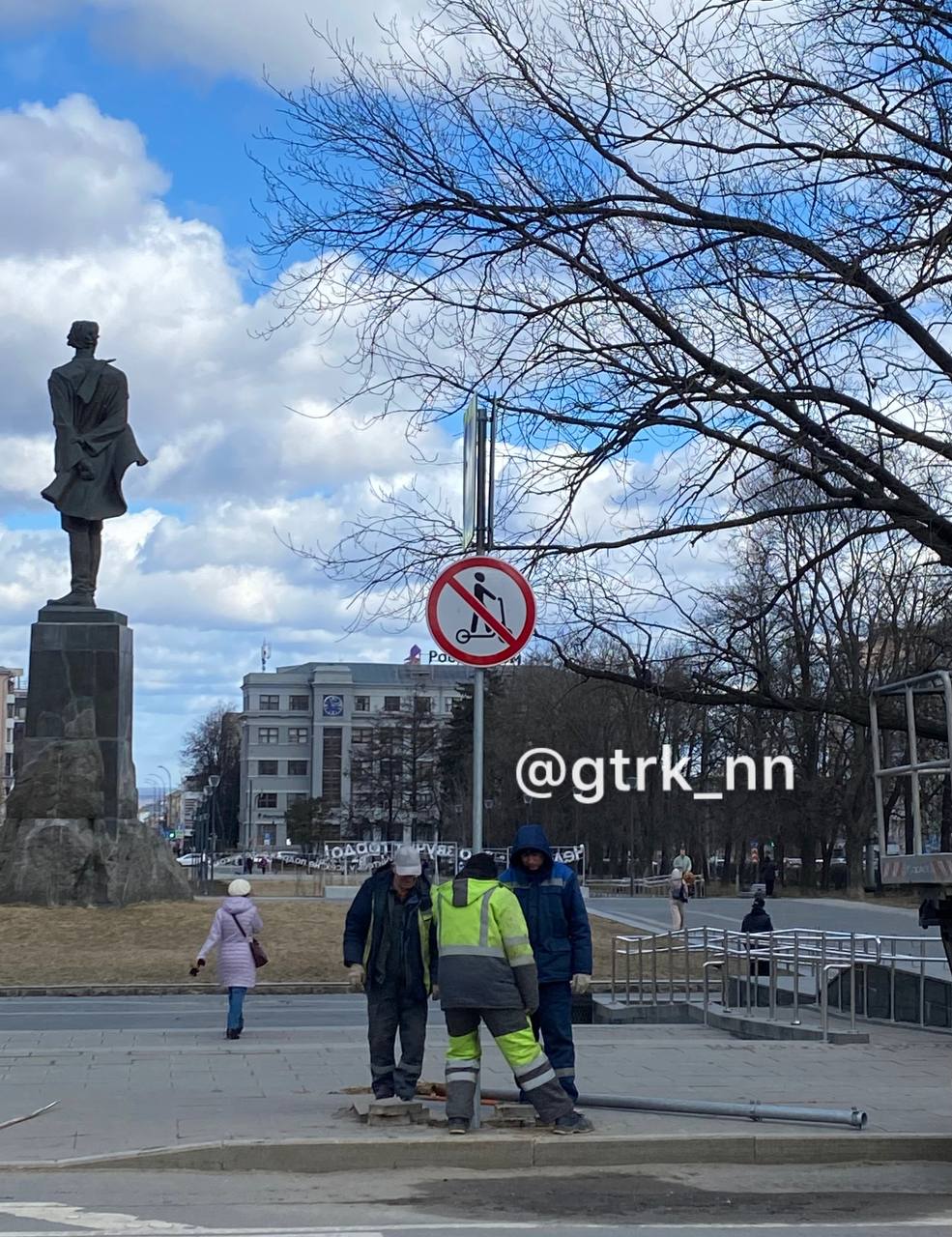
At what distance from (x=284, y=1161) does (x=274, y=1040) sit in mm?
6585

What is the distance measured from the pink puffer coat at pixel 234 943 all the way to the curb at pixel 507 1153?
713 centimetres

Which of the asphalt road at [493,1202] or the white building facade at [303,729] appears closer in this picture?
the asphalt road at [493,1202]

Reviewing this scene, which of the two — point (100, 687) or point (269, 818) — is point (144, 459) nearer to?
point (100, 687)

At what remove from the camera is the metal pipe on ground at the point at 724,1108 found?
1014 centimetres

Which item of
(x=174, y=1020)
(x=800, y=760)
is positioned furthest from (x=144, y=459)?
(x=800, y=760)

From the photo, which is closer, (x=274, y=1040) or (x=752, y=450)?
(x=752, y=450)

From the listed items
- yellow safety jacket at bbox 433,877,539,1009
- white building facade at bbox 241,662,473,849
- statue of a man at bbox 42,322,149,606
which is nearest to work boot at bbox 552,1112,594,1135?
yellow safety jacket at bbox 433,877,539,1009

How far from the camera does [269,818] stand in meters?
147

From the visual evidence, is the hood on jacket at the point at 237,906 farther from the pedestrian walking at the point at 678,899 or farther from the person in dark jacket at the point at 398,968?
the pedestrian walking at the point at 678,899

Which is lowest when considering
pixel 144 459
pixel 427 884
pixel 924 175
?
pixel 427 884

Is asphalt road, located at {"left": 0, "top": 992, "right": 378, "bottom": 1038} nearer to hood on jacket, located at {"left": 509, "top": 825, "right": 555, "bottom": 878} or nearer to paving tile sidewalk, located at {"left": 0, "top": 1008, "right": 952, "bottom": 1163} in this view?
paving tile sidewalk, located at {"left": 0, "top": 1008, "right": 952, "bottom": 1163}

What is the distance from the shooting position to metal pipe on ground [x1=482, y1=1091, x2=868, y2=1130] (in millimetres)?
10141

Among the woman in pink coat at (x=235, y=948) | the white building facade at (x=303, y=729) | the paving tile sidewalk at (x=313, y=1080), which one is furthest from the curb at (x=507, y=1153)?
the white building facade at (x=303, y=729)

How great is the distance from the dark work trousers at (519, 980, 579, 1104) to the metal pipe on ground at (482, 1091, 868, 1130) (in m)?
0.39
